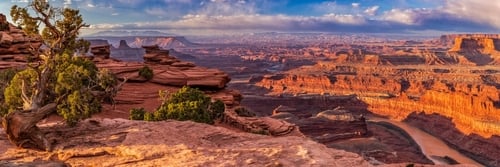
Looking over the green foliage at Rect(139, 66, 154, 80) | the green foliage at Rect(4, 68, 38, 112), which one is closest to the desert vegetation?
the green foliage at Rect(4, 68, 38, 112)

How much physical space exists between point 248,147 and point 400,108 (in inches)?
3983

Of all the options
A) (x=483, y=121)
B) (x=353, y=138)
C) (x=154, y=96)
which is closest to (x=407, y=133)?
(x=483, y=121)

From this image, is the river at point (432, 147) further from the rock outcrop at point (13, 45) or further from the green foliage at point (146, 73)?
the rock outcrop at point (13, 45)

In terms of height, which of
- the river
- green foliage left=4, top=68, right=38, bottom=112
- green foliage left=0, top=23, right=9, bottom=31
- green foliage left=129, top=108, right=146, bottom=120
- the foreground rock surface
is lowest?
the river

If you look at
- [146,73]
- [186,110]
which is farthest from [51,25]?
[146,73]

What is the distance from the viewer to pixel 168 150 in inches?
652

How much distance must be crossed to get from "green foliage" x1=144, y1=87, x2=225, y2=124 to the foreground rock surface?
9854 mm

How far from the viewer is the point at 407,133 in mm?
93125

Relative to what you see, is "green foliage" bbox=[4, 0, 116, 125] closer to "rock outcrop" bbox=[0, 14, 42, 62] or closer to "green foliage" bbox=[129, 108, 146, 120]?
"green foliage" bbox=[129, 108, 146, 120]

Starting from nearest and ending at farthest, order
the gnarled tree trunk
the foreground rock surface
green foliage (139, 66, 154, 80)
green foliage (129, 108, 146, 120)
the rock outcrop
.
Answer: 1. the foreground rock surface
2. the gnarled tree trunk
3. green foliage (129, 108, 146, 120)
4. green foliage (139, 66, 154, 80)
5. the rock outcrop

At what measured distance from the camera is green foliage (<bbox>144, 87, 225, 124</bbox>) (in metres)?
30.2

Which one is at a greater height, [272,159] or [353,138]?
[272,159]

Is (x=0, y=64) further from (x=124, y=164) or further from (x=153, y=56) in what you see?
(x=124, y=164)

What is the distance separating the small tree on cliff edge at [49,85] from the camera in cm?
1781
